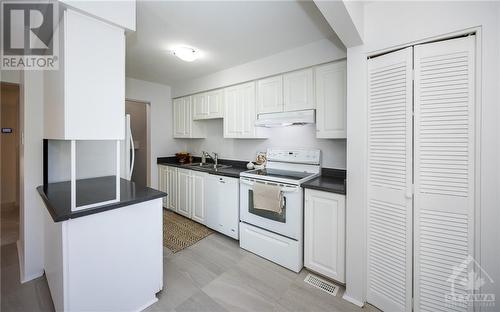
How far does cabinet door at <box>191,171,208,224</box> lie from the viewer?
3.21 m

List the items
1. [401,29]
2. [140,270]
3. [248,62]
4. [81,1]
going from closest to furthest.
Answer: [81,1]
[401,29]
[140,270]
[248,62]

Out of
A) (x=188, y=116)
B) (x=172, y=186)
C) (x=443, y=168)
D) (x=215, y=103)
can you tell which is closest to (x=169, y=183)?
(x=172, y=186)

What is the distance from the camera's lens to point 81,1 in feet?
4.18

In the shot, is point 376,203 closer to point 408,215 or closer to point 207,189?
point 408,215

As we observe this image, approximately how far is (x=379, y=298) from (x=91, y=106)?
2.62m

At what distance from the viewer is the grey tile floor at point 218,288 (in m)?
1.71

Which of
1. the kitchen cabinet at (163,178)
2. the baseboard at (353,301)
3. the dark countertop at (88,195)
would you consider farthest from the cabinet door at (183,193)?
the baseboard at (353,301)

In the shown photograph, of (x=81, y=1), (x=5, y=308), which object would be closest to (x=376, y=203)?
(x=81, y=1)

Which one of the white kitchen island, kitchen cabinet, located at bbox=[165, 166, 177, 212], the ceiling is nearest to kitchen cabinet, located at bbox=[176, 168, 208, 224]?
kitchen cabinet, located at bbox=[165, 166, 177, 212]

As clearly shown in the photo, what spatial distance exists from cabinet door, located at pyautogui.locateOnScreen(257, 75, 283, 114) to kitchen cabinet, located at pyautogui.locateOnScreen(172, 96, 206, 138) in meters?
1.56

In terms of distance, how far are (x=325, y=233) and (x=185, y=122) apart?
10.5 ft

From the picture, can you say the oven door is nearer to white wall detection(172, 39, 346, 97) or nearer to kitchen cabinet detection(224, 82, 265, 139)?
kitchen cabinet detection(224, 82, 265, 139)

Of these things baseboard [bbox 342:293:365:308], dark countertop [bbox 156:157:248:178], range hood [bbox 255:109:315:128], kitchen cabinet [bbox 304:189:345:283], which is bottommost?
baseboard [bbox 342:293:365:308]

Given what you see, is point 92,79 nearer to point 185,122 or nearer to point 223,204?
point 223,204
